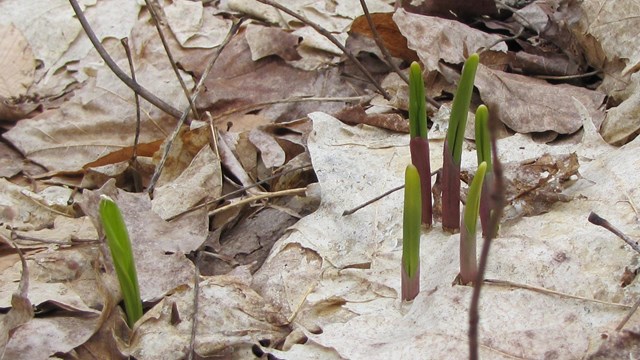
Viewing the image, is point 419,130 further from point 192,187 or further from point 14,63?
point 14,63

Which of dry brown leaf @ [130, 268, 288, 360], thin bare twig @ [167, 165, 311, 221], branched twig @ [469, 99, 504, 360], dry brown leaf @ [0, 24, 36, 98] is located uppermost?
branched twig @ [469, 99, 504, 360]

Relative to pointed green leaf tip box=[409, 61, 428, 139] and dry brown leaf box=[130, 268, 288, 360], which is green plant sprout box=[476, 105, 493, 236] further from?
dry brown leaf box=[130, 268, 288, 360]

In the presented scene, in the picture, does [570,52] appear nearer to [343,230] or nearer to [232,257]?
[343,230]

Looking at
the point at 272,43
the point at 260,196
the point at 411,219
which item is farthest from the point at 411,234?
the point at 272,43

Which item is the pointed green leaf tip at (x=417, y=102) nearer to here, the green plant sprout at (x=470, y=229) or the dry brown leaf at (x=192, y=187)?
the green plant sprout at (x=470, y=229)

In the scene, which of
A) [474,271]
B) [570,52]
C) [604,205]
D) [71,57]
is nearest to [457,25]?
[570,52]

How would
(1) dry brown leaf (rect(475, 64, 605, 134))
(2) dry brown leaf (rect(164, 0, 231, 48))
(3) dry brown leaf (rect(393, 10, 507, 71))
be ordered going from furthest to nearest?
(2) dry brown leaf (rect(164, 0, 231, 48)), (3) dry brown leaf (rect(393, 10, 507, 71)), (1) dry brown leaf (rect(475, 64, 605, 134))

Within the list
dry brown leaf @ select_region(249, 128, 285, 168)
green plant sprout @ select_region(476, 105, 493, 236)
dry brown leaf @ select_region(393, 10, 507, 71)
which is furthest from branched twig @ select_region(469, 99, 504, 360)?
dry brown leaf @ select_region(393, 10, 507, 71)
